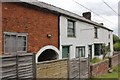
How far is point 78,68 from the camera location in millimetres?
14789

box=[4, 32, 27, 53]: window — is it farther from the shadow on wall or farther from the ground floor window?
the ground floor window

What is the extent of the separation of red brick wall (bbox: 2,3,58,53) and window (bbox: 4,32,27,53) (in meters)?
0.32

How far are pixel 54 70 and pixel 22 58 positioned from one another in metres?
2.97

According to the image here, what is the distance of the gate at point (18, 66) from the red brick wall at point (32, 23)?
4.21m

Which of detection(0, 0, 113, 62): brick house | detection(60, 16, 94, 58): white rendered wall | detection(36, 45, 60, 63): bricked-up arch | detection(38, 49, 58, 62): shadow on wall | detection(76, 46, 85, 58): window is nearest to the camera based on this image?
detection(0, 0, 113, 62): brick house

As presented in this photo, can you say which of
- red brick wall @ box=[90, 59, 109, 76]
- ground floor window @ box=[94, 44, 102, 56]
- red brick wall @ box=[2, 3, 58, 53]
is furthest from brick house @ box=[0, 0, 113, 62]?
ground floor window @ box=[94, 44, 102, 56]

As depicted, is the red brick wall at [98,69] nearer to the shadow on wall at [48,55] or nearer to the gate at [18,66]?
the shadow on wall at [48,55]

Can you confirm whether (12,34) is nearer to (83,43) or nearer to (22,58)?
(22,58)

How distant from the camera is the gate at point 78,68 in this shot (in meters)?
13.7

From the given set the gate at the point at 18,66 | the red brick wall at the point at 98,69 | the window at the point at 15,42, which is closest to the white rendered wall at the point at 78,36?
the red brick wall at the point at 98,69

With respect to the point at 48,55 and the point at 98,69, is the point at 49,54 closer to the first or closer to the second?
the point at 48,55

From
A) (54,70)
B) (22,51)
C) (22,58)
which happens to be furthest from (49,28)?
(22,58)

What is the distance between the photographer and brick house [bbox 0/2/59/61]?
13.1m

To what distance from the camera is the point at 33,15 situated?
51.0 ft
